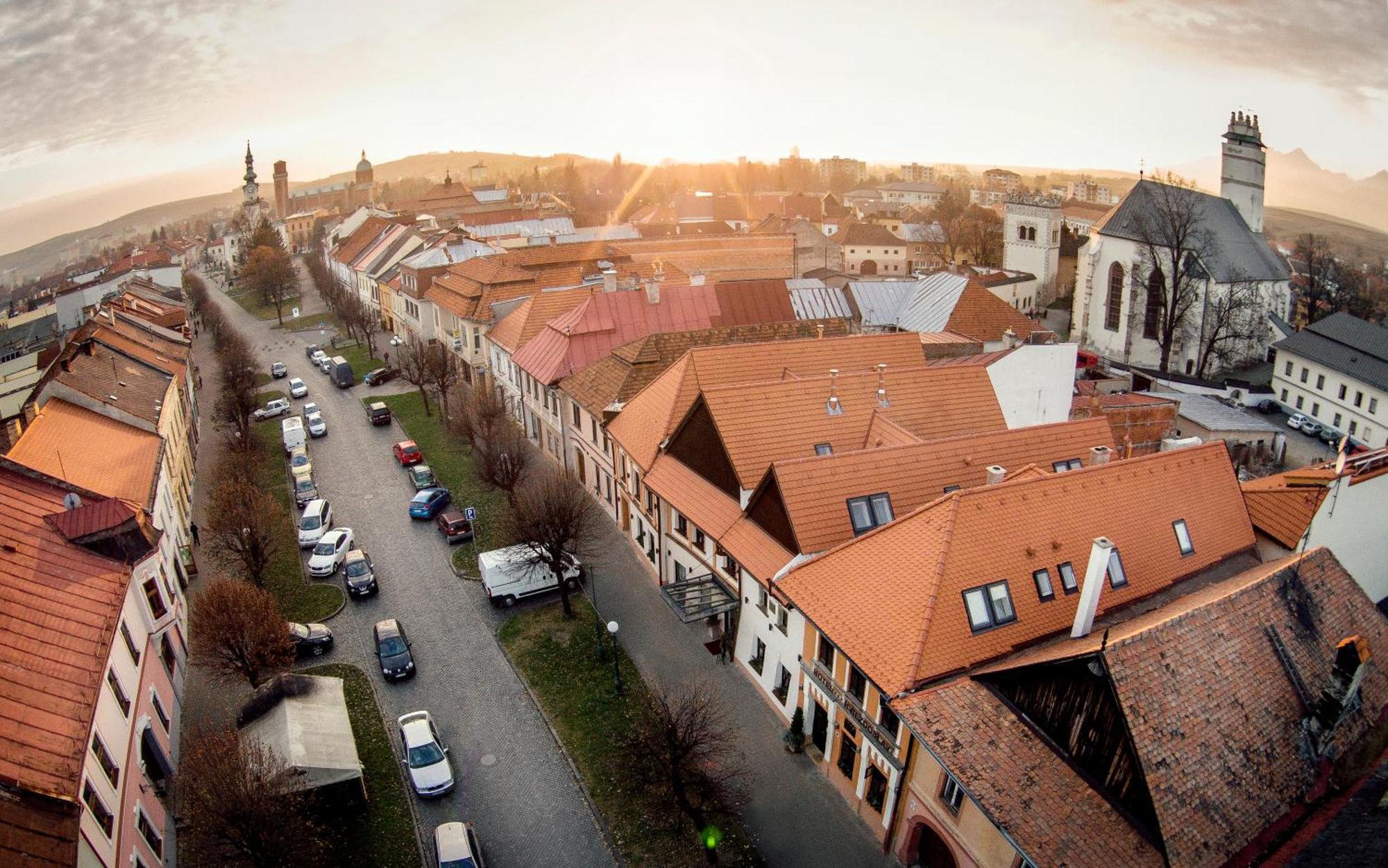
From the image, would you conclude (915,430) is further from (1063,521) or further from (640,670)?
(640,670)

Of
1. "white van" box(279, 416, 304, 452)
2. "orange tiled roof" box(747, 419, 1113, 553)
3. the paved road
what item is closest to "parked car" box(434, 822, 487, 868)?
the paved road

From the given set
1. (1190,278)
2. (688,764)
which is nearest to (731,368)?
(688,764)

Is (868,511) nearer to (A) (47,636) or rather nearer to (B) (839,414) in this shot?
(B) (839,414)

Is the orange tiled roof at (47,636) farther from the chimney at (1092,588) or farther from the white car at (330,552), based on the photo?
the chimney at (1092,588)

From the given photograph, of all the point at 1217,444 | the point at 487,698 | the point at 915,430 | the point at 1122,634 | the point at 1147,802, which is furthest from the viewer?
the point at 915,430

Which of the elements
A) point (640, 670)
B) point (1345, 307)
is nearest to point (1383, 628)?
point (640, 670)

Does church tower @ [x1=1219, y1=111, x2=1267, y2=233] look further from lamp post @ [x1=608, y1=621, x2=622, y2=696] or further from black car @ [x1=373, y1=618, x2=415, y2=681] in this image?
black car @ [x1=373, y1=618, x2=415, y2=681]
